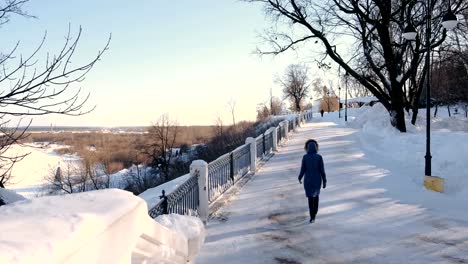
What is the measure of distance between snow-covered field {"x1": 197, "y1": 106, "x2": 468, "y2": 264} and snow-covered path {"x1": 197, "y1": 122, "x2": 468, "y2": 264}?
0.05 ft

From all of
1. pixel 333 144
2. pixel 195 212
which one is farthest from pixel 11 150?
pixel 333 144

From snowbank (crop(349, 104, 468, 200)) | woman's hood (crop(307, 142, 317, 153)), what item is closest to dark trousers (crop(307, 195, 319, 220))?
woman's hood (crop(307, 142, 317, 153))

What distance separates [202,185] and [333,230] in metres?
2.69

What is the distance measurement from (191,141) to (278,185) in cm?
6949

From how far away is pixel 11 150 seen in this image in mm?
7406

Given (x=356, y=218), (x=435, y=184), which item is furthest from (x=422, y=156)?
(x=356, y=218)

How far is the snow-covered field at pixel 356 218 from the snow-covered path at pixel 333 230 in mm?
14

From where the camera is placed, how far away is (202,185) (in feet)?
27.9

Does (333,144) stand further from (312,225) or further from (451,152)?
(312,225)

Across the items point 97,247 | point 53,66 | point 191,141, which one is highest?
point 53,66

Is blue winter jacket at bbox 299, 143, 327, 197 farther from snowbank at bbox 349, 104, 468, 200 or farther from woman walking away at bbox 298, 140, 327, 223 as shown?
snowbank at bbox 349, 104, 468, 200

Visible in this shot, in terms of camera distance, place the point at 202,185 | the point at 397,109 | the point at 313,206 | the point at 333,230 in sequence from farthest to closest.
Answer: the point at 397,109
the point at 202,185
the point at 313,206
the point at 333,230

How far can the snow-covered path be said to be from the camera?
→ 6.15 m

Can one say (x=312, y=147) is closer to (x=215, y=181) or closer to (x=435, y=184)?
(x=215, y=181)
